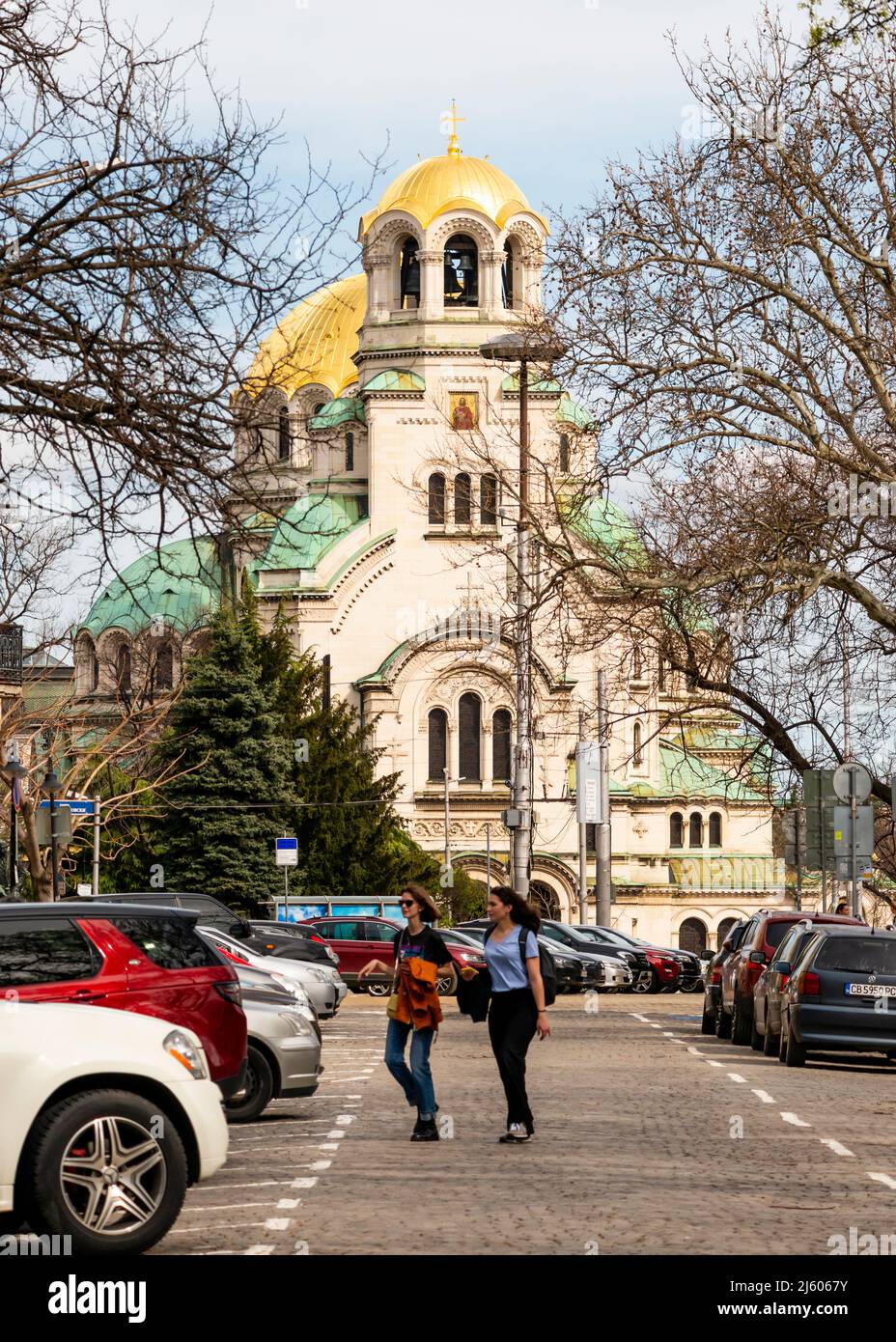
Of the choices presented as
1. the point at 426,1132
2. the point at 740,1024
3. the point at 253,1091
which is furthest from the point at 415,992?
the point at 740,1024

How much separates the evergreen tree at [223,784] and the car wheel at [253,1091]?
4587 cm

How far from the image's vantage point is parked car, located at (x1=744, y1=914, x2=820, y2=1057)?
83.1 feet

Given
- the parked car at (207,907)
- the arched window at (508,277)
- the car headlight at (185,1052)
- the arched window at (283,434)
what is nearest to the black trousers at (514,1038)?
the arched window at (283,434)

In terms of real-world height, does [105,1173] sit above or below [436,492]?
below

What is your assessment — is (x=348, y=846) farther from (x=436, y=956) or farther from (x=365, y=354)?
(x=436, y=956)

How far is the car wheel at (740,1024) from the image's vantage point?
95.7 ft

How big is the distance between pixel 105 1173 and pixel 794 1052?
14799 millimetres

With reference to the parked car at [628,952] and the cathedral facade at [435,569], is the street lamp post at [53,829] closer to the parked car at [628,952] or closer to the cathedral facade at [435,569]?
the parked car at [628,952]

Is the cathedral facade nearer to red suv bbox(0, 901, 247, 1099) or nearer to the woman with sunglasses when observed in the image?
the woman with sunglasses

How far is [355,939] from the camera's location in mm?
47156

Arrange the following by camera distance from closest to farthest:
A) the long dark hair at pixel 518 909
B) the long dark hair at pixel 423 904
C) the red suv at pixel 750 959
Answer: the long dark hair at pixel 518 909 < the long dark hair at pixel 423 904 < the red suv at pixel 750 959

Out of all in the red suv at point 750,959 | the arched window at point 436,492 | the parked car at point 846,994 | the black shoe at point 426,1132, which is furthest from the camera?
the arched window at point 436,492

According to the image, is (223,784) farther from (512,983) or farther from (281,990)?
(512,983)

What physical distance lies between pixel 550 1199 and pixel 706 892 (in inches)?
3390
